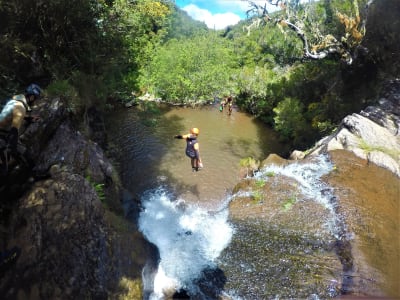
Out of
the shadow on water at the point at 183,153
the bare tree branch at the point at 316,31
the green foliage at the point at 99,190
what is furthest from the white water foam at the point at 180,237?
the bare tree branch at the point at 316,31

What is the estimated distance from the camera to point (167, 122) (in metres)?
22.5

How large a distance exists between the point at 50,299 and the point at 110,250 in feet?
5.13

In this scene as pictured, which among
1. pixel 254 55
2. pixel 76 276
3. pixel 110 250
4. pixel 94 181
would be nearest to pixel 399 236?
pixel 110 250

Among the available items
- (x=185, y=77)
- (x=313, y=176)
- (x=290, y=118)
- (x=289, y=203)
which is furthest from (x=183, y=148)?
(x=185, y=77)

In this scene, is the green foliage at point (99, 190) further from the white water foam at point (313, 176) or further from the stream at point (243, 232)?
the white water foam at point (313, 176)

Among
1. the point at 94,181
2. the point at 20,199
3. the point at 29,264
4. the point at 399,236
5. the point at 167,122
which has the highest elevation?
the point at 20,199

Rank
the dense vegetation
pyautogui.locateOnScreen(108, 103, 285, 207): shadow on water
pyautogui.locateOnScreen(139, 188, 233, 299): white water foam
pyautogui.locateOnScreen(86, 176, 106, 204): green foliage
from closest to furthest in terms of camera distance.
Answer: pyautogui.locateOnScreen(139, 188, 233, 299): white water foam < pyautogui.locateOnScreen(86, 176, 106, 204): green foliage < the dense vegetation < pyautogui.locateOnScreen(108, 103, 285, 207): shadow on water

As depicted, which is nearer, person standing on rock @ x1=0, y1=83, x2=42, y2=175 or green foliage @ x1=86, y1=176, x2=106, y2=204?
person standing on rock @ x1=0, y1=83, x2=42, y2=175

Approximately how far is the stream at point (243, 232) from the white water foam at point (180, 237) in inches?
1.1

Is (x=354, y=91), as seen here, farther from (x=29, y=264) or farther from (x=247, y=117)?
(x=29, y=264)

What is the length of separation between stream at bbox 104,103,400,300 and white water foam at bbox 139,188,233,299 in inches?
1.1

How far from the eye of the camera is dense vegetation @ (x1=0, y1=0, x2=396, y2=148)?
1055cm

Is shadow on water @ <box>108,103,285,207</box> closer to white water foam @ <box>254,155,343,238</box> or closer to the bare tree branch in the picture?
white water foam @ <box>254,155,343,238</box>

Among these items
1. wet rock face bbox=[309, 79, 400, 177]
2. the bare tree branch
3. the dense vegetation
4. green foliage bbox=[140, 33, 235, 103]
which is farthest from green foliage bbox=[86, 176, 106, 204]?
green foliage bbox=[140, 33, 235, 103]
